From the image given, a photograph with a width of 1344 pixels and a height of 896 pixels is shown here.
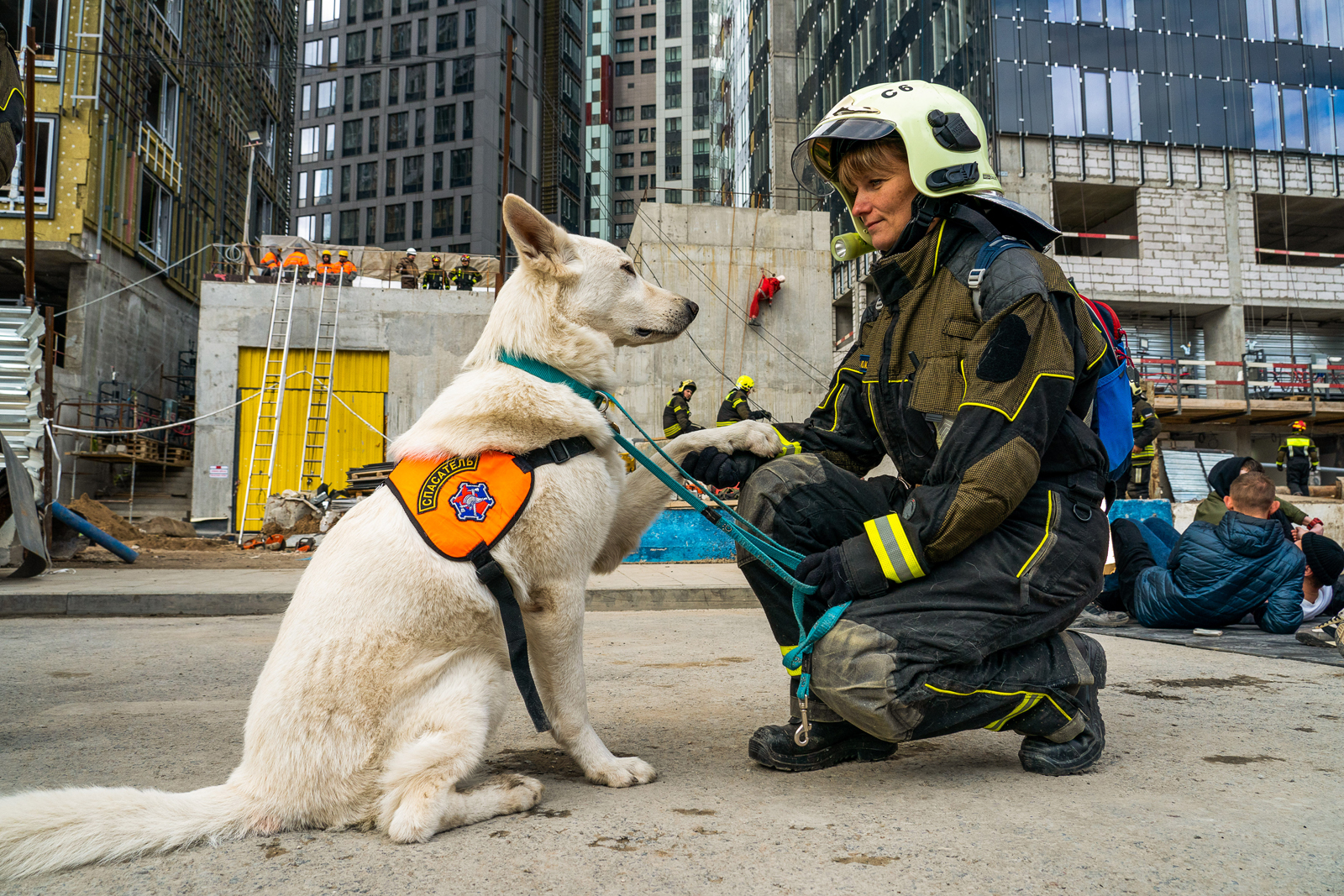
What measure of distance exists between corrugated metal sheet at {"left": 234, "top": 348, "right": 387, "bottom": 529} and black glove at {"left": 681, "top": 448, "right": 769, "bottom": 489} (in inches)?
725

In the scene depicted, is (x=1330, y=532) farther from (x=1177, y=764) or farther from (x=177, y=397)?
(x=177, y=397)

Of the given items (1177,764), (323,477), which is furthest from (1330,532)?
(323,477)

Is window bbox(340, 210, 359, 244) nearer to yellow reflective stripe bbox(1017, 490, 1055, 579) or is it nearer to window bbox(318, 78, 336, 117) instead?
window bbox(318, 78, 336, 117)

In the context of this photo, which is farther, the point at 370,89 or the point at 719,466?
the point at 370,89

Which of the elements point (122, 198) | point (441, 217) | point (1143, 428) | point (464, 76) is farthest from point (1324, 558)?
point (464, 76)

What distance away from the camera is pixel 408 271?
846 inches

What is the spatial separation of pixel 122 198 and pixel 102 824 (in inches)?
959

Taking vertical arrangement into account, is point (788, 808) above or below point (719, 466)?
below

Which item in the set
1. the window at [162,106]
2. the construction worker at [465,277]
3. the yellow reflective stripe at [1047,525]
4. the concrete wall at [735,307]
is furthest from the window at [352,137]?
the yellow reflective stripe at [1047,525]

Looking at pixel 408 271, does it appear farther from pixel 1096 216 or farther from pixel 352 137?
pixel 352 137

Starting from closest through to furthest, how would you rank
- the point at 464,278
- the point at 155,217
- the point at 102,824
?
the point at 102,824 < the point at 464,278 < the point at 155,217

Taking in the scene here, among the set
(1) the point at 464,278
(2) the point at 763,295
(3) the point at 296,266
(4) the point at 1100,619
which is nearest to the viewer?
(4) the point at 1100,619

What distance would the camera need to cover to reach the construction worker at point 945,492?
2.12m

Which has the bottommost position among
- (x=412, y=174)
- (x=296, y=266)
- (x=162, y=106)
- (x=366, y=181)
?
(x=296, y=266)
